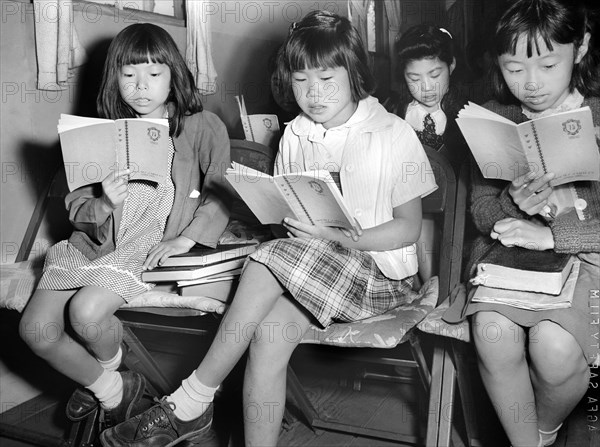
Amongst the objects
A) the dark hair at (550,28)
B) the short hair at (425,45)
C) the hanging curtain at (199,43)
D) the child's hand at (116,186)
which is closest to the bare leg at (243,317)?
the child's hand at (116,186)

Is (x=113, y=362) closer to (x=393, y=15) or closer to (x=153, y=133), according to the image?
(x=153, y=133)

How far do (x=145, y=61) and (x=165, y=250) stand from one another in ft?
1.45

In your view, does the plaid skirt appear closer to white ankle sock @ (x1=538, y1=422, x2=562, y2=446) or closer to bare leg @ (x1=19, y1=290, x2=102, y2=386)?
white ankle sock @ (x1=538, y1=422, x2=562, y2=446)

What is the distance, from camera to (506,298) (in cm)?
106

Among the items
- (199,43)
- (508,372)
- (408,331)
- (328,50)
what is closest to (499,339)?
(508,372)

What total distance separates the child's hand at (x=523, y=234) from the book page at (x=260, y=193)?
381mm

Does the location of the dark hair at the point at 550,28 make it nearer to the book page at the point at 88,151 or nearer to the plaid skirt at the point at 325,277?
the plaid skirt at the point at 325,277

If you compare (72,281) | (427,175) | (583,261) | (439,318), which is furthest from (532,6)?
(72,281)

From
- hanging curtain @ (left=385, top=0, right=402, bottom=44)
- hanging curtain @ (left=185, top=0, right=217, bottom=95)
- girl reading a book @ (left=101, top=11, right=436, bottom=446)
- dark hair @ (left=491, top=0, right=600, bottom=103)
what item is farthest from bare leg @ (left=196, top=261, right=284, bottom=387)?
hanging curtain @ (left=385, top=0, right=402, bottom=44)

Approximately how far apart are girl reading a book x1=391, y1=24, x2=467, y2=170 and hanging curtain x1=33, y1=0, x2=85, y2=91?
92 centimetres

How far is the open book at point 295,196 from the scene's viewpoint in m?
1.09

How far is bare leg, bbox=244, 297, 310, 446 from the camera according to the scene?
3.82 ft

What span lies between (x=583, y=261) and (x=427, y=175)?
0.33m

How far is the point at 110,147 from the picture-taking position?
1.29 meters
